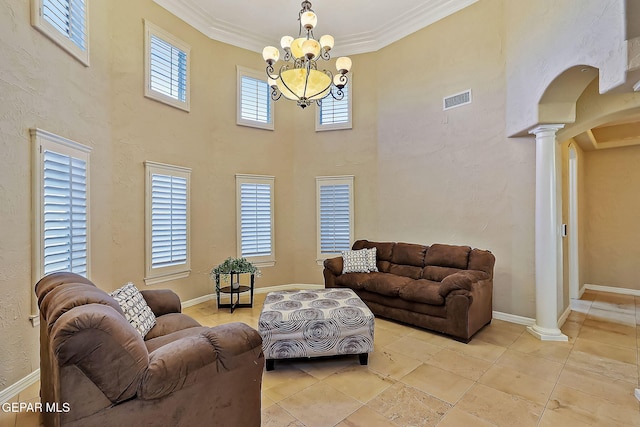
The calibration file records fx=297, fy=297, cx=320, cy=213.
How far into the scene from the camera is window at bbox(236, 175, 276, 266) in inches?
214

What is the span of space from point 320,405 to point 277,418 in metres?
0.35

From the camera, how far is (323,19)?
16.3 ft

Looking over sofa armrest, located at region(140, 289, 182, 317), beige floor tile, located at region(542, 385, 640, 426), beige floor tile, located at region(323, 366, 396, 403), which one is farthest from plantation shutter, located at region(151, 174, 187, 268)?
beige floor tile, located at region(542, 385, 640, 426)

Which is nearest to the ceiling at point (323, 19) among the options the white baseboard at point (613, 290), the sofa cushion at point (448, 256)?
the sofa cushion at point (448, 256)

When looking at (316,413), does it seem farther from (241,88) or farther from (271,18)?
(271,18)

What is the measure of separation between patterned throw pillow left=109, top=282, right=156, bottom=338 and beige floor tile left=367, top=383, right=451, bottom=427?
6.23 feet

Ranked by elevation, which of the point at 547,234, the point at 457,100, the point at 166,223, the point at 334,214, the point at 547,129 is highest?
the point at 457,100

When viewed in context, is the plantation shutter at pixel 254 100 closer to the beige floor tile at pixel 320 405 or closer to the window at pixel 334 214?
the window at pixel 334 214

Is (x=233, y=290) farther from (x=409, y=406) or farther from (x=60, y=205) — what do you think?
(x=409, y=406)

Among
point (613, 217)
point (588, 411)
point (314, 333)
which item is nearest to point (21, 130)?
point (314, 333)

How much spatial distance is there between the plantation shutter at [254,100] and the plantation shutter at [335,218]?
177 centimetres

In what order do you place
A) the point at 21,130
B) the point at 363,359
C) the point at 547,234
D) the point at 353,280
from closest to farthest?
the point at 21,130 < the point at 363,359 < the point at 547,234 < the point at 353,280

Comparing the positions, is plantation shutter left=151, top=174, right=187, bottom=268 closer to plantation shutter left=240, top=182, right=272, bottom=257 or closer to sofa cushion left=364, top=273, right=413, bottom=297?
plantation shutter left=240, top=182, right=272, bottom=257

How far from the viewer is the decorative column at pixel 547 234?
353cm
